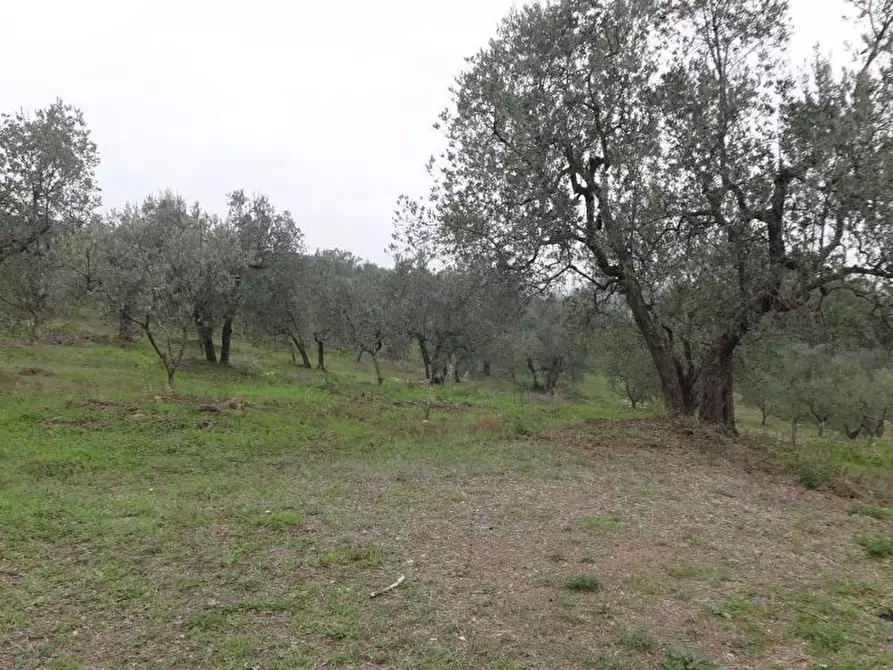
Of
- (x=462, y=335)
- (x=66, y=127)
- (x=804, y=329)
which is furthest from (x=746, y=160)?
(x=462, y=335)

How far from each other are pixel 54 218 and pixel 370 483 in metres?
20.1

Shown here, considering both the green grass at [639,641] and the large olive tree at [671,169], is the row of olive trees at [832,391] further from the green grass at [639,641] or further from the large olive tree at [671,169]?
the green grass at [639,641]

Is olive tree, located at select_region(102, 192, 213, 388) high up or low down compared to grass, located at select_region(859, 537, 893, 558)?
up

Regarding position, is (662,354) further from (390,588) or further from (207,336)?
(207,336)

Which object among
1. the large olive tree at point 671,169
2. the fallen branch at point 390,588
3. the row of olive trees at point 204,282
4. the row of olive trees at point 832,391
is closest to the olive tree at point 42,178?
the row of olive trees at point 204,282

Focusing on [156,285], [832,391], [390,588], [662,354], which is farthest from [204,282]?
[832,391]

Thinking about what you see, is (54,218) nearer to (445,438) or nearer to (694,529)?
(445,438)

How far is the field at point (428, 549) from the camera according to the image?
5.09 metres

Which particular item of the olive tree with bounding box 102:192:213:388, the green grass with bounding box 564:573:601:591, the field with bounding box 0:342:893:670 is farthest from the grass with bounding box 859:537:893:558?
the olive tree with bounding box 102:192:213:388

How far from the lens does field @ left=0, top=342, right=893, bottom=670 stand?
16.7ft

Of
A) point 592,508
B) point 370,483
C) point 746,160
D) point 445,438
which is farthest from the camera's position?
point 445,438

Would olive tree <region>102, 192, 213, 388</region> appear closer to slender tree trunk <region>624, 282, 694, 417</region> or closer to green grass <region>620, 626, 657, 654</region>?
slender tree trunk <region>624, 282, 694, 417</region>

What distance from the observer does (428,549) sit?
7.31 meters

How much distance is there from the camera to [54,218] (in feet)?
75.5
